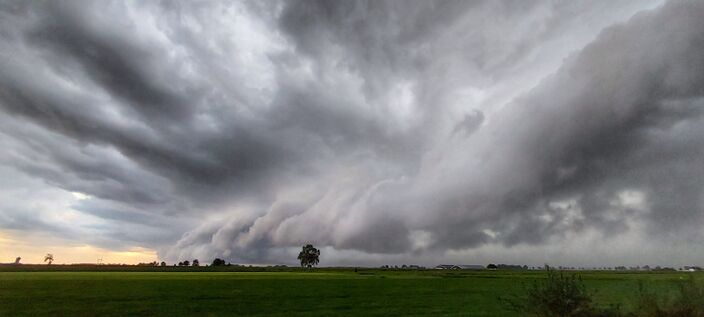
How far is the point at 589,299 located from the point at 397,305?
25.7m

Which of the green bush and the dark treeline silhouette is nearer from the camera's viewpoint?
the dark treeline silhouette

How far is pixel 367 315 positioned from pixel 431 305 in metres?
10.6

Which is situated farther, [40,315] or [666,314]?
[40,315]

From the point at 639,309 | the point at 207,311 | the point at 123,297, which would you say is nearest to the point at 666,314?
the point at 639,309

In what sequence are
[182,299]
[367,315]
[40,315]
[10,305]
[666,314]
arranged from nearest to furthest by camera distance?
[666,314] → [40,315] → [367,315] → [10,305] → [182,299]

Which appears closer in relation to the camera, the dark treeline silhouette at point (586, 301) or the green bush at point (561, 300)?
the dark treeline silhouette at point (586, 301)

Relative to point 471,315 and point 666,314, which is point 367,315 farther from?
point 666,314

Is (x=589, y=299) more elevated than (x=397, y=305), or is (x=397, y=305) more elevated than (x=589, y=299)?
(x=589, y=299)

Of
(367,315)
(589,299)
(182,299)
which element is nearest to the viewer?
(589,299)

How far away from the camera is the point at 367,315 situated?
111 feet

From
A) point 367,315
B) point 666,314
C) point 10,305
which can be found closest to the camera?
point 666,314

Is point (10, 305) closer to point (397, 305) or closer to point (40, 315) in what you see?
point (40, 315)

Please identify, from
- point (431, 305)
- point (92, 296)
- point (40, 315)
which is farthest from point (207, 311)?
point (431, 305)

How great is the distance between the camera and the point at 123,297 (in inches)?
1730
